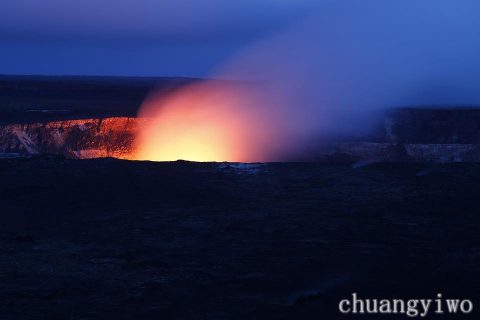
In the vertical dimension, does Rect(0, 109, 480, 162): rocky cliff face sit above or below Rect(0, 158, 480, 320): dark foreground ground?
above

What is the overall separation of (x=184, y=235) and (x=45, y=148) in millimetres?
12502

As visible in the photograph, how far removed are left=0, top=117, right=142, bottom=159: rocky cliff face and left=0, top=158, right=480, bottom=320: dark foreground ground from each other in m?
7.86

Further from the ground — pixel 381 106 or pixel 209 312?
pixel 381 106

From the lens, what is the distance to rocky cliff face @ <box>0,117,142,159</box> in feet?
59.1

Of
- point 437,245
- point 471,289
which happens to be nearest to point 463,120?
point 437,245

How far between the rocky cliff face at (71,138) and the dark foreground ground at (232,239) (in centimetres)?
786

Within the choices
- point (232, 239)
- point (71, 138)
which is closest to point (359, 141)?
point (71, 138)

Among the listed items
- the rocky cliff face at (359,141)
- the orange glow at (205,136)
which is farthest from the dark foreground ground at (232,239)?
the rocky cliff face at (359,141)

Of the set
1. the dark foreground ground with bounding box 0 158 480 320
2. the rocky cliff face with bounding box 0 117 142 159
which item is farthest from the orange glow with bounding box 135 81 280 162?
the dark foreground ground with bounding box 0 158 480 320

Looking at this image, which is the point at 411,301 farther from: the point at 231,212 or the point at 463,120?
the point at 463,120

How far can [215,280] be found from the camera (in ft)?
17.2

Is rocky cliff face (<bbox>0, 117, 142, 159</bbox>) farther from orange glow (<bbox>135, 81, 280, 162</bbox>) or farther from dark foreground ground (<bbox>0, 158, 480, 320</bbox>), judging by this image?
dark foreground ground (<bbox>0, 158, 480, 320</bbox>)

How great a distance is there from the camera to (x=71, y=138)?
60.5ft

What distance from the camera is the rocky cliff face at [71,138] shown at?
1800cm
